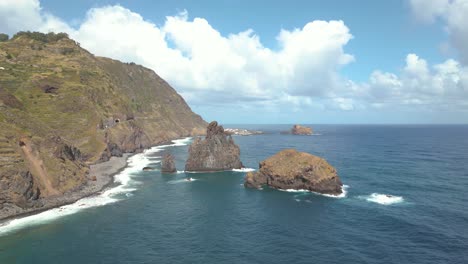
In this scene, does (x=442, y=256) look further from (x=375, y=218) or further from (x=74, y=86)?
(x=74, y=86)

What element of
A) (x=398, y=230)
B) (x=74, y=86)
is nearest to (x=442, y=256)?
(x=398, y=230)

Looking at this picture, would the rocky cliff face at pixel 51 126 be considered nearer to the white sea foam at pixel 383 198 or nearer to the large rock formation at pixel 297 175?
the large rock formation at pixel 297 175

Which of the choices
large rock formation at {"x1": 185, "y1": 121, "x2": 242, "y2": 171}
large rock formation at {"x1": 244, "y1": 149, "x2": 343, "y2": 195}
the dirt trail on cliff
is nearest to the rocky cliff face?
the dirt trail on cliff

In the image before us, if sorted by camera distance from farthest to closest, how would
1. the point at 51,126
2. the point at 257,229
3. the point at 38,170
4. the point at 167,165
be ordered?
1. the point at 51,126
2. the point at 167,165
3. the point at 38,170
4. the point at 257,229

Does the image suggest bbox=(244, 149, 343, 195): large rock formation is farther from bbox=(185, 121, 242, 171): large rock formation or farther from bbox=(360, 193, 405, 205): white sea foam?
bbox=(185, 121, 242, 171): large rock formation

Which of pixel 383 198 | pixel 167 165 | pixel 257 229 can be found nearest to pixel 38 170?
pixel 167 165

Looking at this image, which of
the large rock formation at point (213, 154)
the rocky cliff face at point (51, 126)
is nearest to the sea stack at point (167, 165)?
the large rock formation at point (213, 154)

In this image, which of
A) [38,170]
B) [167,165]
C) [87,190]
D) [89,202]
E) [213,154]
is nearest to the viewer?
[89,202]

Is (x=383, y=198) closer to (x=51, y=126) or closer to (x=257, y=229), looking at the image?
(x=257, y=229)
